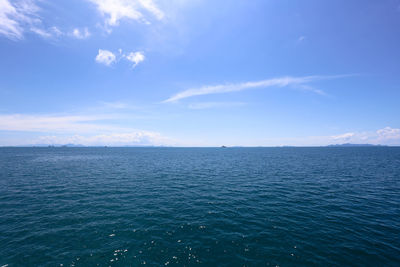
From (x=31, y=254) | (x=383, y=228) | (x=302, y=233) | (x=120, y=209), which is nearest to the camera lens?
(x=31, y=254)

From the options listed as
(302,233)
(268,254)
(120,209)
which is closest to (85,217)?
(120,209)

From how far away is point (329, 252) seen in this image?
15.9 metres

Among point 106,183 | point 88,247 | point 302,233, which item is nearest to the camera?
point 88,247

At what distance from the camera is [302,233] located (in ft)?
62.3

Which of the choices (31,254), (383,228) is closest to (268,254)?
(383,228)

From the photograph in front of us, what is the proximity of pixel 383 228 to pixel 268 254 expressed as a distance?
17.5m

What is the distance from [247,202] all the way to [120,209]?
21751mm

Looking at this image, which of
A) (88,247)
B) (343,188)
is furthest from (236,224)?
(343,188)

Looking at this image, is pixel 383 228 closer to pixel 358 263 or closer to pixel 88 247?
pixel 358 263

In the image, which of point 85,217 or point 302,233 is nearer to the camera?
point 302,233

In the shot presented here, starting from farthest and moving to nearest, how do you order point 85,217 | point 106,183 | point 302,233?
point 106,183 → point 85,217 → point 302,233

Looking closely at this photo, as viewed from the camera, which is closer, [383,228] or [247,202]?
[383,228]

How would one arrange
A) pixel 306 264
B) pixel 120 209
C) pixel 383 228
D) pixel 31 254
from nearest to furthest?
pixel 306 264
pixel 31 254
pixel 383 228
pixel 120 209

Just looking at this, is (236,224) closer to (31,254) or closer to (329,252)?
(329,252)
